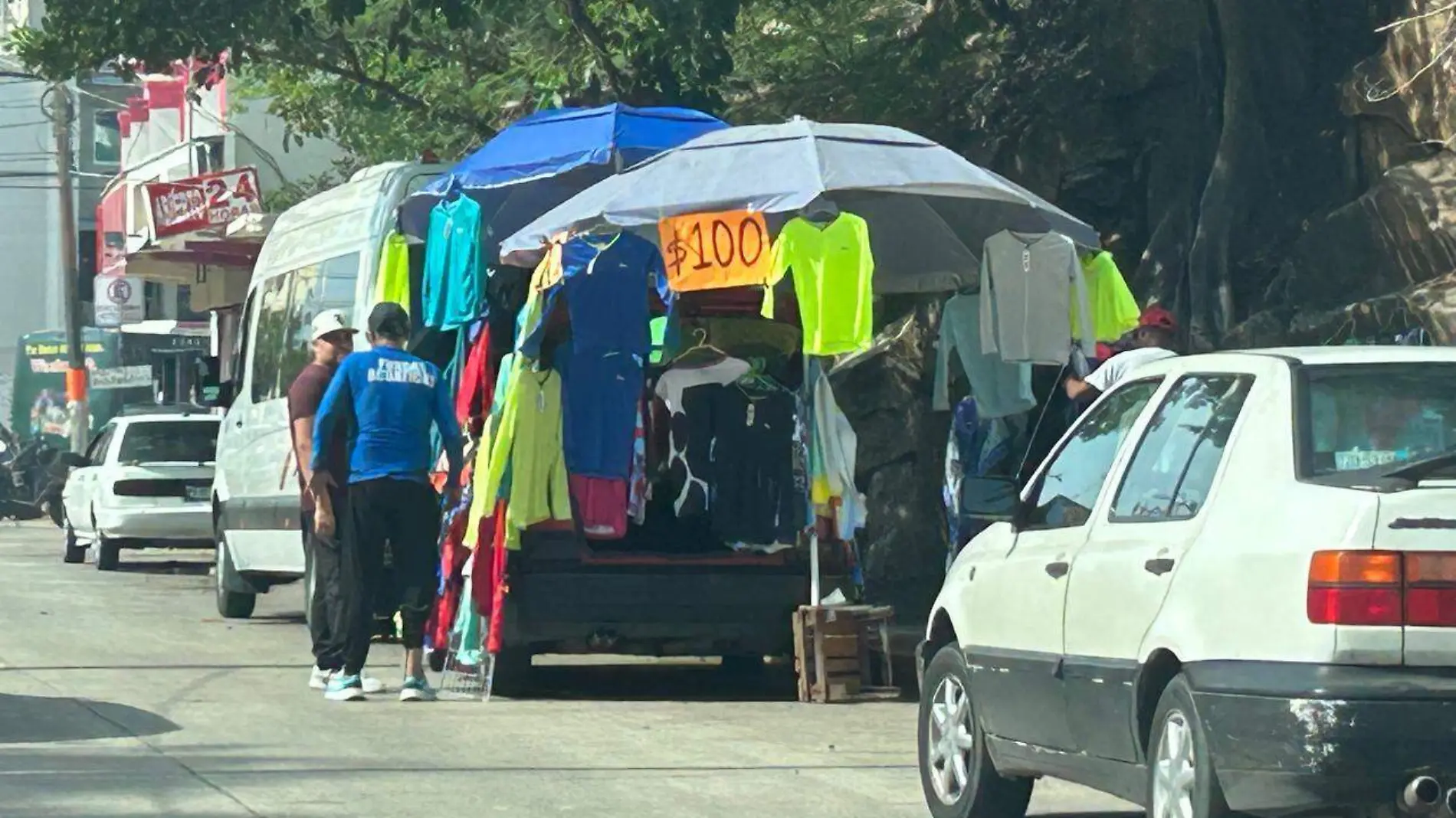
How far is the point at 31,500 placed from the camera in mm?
38000

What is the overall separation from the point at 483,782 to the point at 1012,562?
2381 millimetres

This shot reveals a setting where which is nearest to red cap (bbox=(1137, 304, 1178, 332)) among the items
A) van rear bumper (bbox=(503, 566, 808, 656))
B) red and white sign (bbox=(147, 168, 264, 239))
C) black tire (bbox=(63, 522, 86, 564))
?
van rear bumper (bbox=(503, 566, 808, 656))

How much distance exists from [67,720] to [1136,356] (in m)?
5.55

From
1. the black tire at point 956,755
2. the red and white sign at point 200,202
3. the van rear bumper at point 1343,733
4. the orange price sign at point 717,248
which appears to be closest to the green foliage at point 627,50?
the red and white sign at point 200,202

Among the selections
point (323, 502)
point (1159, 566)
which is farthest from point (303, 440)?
point (1159, 566)

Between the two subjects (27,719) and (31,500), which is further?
(31,500)

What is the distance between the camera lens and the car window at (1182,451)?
6.57 metres

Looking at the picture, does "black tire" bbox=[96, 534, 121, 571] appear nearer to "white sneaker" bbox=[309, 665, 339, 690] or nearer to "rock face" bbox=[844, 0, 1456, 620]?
"rock face" bbox=[844, 0, 1456, 620]

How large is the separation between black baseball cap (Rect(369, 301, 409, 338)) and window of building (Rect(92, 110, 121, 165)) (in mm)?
51604

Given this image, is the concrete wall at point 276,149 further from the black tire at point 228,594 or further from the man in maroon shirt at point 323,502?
the man in maroon shirt at point 323,502

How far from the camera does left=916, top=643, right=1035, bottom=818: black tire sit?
25.8 ft

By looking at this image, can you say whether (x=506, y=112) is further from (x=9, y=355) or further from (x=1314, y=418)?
(x=9, y=355)

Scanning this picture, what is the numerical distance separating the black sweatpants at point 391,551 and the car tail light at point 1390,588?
6.49 metres

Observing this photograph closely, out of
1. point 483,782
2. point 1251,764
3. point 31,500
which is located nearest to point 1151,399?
point 1251,764
